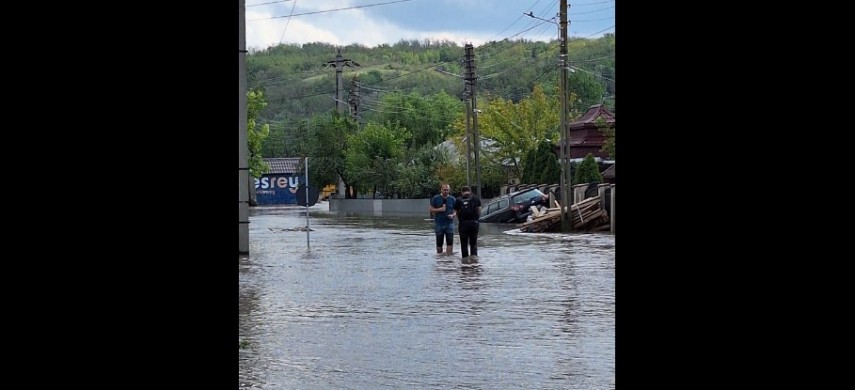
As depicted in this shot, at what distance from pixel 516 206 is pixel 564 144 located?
24.7ft

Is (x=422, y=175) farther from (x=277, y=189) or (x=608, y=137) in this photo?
(x=277, y=189)

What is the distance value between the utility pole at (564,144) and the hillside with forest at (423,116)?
4.44m

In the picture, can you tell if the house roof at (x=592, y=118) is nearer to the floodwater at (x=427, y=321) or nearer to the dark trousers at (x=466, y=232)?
the floodwater at (x=427, y=321)

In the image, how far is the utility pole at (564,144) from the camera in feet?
126

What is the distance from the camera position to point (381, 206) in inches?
2891

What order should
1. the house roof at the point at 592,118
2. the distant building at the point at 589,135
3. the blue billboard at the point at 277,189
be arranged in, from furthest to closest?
1. the blue billboard at the point at 277,189
2. the distant building at the point at 589,135
3. the house roof at the point at 592,118

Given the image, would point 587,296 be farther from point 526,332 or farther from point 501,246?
point 501,246

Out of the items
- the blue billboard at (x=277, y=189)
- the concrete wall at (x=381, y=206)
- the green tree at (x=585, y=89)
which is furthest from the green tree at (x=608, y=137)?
the green tree at (x=585, y=89)

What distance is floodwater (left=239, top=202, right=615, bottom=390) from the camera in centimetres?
941

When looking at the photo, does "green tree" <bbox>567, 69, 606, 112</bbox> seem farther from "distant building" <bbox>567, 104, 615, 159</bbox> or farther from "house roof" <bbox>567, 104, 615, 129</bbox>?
"distant building" <bbox>567, 104, 615, 159</bbox>

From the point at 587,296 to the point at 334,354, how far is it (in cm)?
640

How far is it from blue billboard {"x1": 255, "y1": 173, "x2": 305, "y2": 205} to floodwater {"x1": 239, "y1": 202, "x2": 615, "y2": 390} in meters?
74.0

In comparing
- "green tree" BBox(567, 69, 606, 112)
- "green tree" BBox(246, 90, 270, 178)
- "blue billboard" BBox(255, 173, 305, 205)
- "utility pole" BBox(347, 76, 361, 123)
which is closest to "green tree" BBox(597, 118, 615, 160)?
"green tree" BBox(246, 90, 270, 178)

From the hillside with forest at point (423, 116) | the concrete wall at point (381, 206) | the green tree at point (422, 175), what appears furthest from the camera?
the green tree at point (422, 175)
